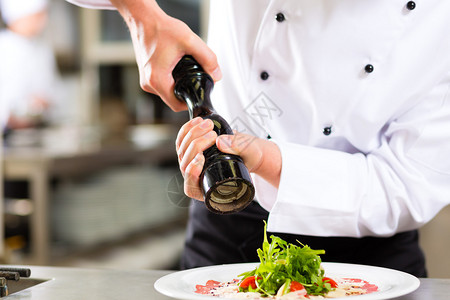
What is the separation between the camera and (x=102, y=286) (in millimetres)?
924

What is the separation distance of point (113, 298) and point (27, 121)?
134 inches

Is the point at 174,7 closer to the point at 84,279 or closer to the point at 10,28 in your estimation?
the point at 10,28

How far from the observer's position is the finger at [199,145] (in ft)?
2.75

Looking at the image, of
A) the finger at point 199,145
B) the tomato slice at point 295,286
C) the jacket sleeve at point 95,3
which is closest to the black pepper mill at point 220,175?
the finger at point 199,145

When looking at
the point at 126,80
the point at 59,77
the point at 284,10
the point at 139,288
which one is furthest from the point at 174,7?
the point at 139,288

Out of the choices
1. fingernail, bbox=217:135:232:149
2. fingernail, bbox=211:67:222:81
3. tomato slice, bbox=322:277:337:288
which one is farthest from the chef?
tomato slice, bbox=322:277:337:288

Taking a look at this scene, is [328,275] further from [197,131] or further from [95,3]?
[95,3]

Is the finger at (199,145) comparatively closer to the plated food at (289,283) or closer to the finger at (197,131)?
the finger at (197,131)

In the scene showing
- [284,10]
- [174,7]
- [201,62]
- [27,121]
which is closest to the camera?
[201,62]

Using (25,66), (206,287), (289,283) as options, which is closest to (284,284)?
(289,283)

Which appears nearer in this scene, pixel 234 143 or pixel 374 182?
pixel 234 143

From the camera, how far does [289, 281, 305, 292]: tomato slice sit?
0.77 metres

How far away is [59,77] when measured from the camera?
4.86m

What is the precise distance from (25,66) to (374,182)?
4.13 metres
